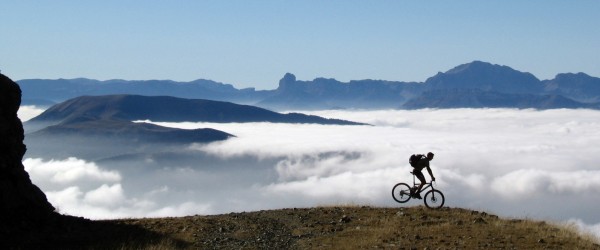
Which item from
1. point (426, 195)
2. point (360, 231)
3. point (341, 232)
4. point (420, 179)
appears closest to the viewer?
point (360, 231)

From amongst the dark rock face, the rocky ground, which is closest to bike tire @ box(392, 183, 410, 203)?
the rocky ground

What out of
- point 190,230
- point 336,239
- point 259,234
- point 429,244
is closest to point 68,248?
point 190,230

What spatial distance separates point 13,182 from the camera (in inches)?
884

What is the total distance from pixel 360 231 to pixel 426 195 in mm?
6826

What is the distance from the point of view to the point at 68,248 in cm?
2033

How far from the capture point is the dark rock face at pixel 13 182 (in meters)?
21.5

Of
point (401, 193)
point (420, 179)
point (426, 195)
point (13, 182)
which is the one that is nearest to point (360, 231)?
point (420, 179)

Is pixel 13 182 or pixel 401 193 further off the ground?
pixel 401 193

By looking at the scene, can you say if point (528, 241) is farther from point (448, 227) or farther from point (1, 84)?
point (1, 84)

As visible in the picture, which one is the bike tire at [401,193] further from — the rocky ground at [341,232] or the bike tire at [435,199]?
the rocky ground at [341,232]

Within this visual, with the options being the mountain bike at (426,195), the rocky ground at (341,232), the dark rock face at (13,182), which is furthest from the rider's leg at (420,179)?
the dark rock face at (13,182)

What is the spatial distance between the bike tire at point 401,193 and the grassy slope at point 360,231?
1.66 meters

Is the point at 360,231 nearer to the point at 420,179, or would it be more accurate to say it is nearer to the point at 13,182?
the point at 420,179

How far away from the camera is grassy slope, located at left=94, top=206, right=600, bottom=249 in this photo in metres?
21.1
